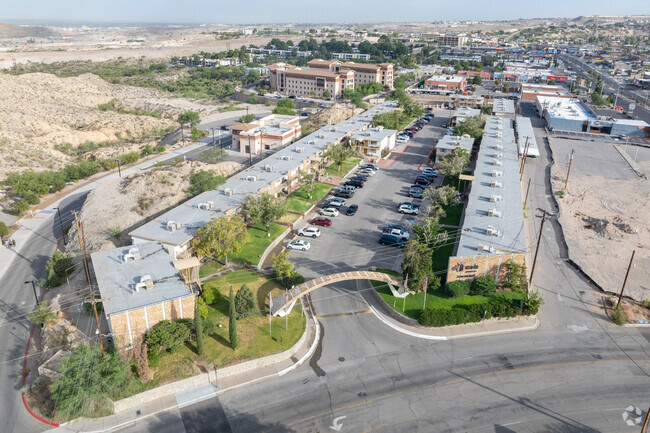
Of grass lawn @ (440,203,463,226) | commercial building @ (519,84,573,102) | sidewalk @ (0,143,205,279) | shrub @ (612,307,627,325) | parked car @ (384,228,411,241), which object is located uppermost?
commercial building @ (519,84,573,102)

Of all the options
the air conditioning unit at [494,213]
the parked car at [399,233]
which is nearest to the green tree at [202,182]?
the parked car at [399,233]

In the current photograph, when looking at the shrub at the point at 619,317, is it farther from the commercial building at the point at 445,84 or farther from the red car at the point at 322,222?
the commercial building at the point at 445,84

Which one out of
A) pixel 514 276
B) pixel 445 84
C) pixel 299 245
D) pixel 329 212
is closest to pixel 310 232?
pixel 299 245

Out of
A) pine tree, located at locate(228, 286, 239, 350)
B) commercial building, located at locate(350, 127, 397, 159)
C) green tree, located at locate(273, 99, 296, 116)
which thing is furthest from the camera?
green tree, located at locate(273, 99, 296, 116)

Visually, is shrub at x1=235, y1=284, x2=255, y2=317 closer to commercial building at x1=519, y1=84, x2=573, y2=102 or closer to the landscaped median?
the landscaped median

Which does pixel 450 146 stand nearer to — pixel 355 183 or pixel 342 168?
pixel 342 168

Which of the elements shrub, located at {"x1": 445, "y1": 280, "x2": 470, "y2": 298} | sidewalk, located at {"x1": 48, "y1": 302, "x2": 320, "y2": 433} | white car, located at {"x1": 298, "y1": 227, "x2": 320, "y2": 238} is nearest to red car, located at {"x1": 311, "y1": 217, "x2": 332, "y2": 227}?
white car, located at {"x1": 298, "y1": 227, "x2": 320, "y2": 238}
